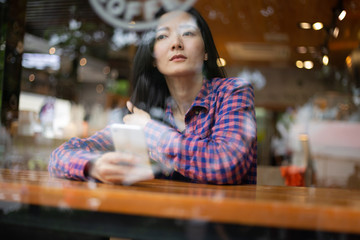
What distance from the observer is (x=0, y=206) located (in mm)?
791

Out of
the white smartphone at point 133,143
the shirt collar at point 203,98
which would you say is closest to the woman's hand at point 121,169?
the white smartphone at point 133,143

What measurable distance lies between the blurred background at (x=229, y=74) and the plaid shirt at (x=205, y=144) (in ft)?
0.72

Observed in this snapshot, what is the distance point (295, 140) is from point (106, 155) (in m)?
4.36

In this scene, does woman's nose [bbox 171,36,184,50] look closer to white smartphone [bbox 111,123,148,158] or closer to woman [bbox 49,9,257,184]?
woman [bbox 49,9,257,184]

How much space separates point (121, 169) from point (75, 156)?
23cm

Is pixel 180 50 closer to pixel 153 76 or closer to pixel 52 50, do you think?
pixel 153 76

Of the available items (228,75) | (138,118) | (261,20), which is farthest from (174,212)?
(261,20)

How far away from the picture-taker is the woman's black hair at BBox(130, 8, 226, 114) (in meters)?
1.32

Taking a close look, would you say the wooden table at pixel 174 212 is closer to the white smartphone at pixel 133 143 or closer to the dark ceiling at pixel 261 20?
the white smartphone at pixel 133 143

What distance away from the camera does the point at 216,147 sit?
3.12 ft

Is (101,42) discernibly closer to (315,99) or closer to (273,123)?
(273,123)

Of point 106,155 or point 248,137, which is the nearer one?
point 106,155

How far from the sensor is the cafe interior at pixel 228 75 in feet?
1.94

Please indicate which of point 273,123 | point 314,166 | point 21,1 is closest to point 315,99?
point 273,123
